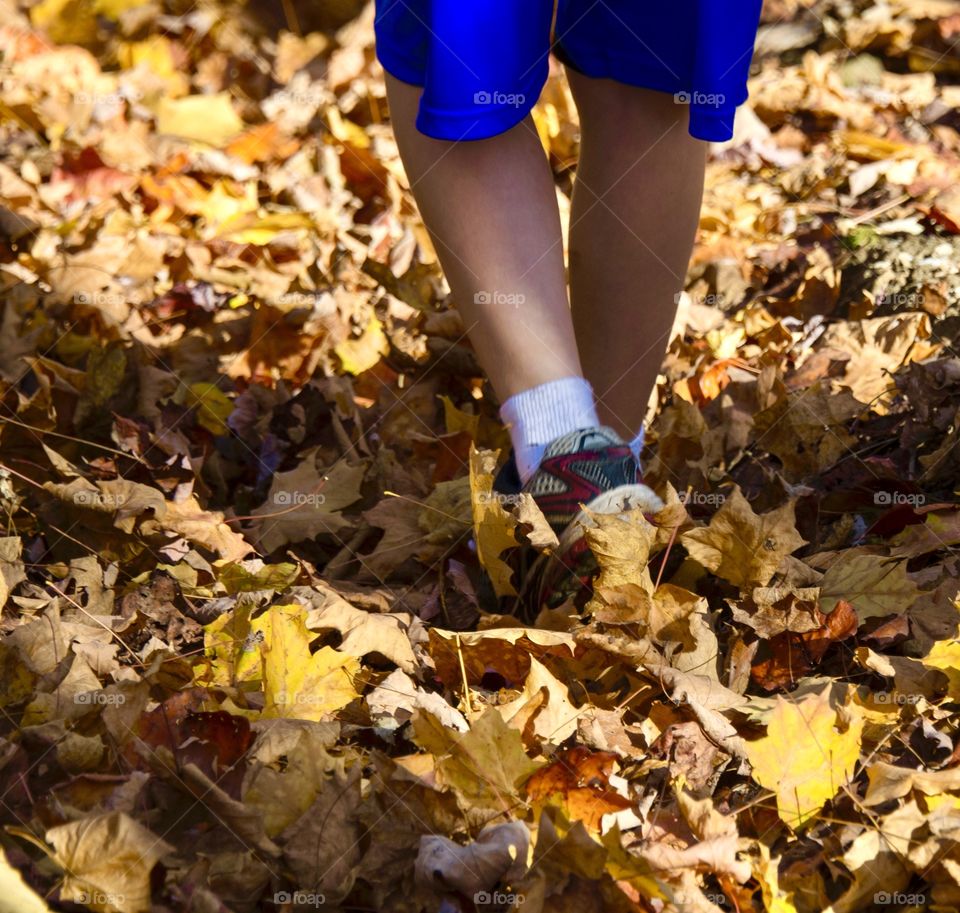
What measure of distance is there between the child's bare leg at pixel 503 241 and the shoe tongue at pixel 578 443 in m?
0.08

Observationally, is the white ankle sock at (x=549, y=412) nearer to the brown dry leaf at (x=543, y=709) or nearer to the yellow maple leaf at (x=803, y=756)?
the brown dry leaf at (x=543, y=709)

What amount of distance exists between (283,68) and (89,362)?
86.8 inches

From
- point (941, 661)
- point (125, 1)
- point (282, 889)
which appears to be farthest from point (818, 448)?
point (125, 1)

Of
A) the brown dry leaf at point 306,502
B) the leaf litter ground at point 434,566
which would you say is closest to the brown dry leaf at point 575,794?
the leaf litter ground at point 434,566

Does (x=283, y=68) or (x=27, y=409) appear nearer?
(x=27, y=409)

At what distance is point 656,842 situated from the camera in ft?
3.90

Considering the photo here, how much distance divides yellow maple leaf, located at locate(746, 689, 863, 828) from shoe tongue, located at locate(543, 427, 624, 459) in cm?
43

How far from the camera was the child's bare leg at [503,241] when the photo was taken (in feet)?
4.91

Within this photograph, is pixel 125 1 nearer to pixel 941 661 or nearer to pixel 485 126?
pixel 485 126

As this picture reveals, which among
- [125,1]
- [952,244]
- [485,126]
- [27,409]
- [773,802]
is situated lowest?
[773,802]

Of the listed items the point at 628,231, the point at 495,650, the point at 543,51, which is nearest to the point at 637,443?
the point at 628,231

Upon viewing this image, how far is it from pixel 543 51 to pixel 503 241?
0.85 feet

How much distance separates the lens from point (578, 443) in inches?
58.7

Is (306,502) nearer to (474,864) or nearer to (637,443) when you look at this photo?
(637,443)
